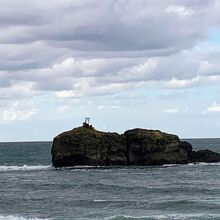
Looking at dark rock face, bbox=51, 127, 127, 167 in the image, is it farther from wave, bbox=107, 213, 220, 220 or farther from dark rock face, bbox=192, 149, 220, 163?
wave, bbox=107, 213, 220, 220

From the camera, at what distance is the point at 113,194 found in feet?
207

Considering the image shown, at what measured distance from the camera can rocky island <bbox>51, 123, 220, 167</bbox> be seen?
326 feet

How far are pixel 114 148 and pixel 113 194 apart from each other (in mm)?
37654

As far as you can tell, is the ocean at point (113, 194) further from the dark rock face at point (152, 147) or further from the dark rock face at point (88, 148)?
the dark rock face at point (152, 147)

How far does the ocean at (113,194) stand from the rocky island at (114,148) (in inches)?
199

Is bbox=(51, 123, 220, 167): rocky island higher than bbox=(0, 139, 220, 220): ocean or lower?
higher

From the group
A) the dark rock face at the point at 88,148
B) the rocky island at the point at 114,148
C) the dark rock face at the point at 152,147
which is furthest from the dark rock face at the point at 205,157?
the dark rock face at the point at 88,148

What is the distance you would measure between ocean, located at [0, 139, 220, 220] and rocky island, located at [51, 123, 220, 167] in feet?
16.6

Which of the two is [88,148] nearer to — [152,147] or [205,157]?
[152,147]

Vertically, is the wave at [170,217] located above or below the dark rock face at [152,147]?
below

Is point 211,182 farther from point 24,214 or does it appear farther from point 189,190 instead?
point 24,214

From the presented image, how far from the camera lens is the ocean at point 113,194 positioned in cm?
5003

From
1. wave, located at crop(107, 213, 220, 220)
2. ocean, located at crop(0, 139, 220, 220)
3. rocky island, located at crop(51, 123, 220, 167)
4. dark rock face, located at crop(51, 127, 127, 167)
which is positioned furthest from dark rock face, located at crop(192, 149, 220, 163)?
wave, located at crop(107, 213, 220, 220)

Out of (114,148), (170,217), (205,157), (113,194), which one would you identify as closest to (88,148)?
(114,148)
